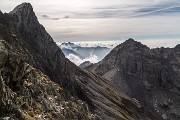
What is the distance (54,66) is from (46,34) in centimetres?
3376

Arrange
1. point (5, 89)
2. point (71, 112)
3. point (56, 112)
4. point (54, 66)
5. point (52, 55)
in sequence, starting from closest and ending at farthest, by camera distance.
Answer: point (5, 89) → point (56, 112) → point (71, 112) → point (54, 66) → point (52, 55)

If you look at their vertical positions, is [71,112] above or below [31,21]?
below

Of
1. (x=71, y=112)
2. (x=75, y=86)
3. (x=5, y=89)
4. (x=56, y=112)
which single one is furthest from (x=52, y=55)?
(x=5, y=89)

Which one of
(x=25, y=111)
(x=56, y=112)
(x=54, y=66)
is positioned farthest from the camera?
(x=54, y=66)

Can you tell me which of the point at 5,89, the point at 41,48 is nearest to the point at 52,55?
the point at 41,48

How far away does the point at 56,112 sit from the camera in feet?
218

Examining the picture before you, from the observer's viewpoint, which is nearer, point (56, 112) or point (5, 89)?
point (5, 89)

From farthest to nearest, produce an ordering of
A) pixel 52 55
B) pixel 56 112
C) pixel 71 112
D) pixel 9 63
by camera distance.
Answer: pixel 52 55 < pixel 71 112 < pixel 56 112 < pixel 9 63

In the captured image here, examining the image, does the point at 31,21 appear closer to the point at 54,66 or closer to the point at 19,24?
the point at 19,24

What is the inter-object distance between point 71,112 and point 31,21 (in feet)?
413

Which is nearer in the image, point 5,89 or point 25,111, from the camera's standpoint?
point 5,89

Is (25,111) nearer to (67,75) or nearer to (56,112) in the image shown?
(56,112)

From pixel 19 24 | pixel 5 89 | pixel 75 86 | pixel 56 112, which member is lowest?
pixel 75 86

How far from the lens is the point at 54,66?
551 feet
